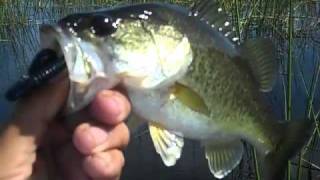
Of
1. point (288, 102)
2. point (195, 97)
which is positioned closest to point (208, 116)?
point (195, 97)

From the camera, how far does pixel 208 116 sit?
151 centimetres

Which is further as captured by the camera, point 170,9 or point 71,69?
point 170,9

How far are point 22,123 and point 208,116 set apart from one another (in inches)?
16.1

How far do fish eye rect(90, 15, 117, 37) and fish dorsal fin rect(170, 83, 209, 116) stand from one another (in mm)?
184

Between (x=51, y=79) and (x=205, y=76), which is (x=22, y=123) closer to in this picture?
(x=51, y=79)

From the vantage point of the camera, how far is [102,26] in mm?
1366

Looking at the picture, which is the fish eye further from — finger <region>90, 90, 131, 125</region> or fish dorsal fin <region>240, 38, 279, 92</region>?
fish dorsal fin <region>240, 38, 279, 92</region>

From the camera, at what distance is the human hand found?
1.38 meters

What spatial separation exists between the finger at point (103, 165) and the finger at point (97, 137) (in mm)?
15

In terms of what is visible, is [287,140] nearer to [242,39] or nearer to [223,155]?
[223,155]

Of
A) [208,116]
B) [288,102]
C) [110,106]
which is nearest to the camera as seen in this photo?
[110,106]

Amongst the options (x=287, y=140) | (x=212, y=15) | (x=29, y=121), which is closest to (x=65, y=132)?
(x=29, y=121)

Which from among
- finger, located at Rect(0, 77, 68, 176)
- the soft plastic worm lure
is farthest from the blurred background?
the soft plastic worm lure

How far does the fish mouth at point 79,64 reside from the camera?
1.28m
